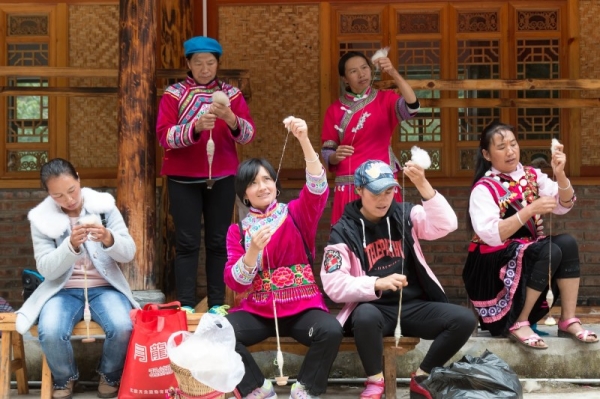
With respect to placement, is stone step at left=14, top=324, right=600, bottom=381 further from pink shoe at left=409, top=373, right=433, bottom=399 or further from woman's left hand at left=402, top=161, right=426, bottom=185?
woman's left hand at left=402, top=161, right=426, bottom=185

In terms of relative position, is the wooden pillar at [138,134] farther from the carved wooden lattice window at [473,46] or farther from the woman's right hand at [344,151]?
the carved wooden lattice window at [473,46]

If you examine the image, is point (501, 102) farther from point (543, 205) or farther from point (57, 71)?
point (57, 71)

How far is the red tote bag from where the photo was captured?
529 centimetres

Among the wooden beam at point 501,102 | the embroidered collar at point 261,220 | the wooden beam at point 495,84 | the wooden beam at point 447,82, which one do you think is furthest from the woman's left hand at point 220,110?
the wooden beam at point 501,102

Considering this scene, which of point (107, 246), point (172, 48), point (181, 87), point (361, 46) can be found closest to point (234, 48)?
point (172, 48)

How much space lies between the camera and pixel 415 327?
208 inches

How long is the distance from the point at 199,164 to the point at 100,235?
99 cm

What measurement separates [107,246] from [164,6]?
9.06 ft

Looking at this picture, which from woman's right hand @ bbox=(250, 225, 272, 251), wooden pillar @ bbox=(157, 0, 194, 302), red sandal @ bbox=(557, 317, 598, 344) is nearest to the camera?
woman's right hand @ bbox=(250, 225, 272, 251)

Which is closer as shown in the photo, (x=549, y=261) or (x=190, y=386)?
(x=190, y=386)

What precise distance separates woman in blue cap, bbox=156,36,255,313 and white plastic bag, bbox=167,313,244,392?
1138mm

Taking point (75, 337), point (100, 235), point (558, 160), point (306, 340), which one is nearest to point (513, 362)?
point (558, 160)

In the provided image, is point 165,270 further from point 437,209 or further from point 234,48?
point 437,209

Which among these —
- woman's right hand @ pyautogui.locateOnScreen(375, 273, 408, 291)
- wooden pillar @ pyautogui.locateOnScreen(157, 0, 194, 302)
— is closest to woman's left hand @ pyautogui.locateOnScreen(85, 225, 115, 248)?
woman's right hand @ pyautogui.locateOnScreen(375, 273, 408, 291)
